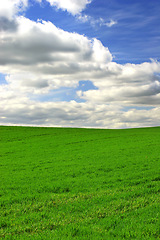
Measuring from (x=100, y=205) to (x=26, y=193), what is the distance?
5196mm

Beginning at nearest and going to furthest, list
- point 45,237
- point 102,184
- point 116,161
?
point 45,237 → point 102,184 → point 116,161

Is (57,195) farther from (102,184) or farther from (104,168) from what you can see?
(104,168)

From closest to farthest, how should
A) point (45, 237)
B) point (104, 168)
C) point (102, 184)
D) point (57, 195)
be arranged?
point (45, 237) → point (57, 195) → point (102, 184) → point (104, 168)

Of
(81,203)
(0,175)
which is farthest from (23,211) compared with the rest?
(0,175)

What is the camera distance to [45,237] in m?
8.16

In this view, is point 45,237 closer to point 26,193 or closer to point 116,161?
point 26,193

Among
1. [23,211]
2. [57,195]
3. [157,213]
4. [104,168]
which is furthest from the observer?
[104,168]

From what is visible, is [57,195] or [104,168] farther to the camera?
[104,168]

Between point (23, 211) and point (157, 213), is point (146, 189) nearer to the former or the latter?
point (157, 213)

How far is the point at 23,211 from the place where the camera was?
10836 millimetres

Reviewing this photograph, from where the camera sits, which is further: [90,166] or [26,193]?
[90,166]

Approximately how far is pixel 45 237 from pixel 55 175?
1032 cm

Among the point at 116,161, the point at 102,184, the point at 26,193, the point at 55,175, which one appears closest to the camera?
the point at 26,193

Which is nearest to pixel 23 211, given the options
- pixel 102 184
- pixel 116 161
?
pixel 102 184
